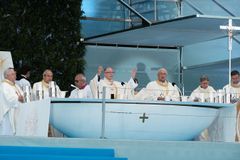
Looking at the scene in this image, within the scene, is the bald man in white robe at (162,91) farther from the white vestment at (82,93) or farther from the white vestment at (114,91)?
the white vestment at (82,93)

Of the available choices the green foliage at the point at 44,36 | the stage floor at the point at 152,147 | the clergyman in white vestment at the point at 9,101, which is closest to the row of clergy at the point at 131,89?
the clergyman in white vestment at the point at 9,101

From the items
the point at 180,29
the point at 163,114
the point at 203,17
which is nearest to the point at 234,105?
the point at 163,114

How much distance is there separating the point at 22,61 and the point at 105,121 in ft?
32.9

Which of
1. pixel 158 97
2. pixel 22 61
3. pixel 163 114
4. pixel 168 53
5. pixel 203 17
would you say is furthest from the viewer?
pixel 168 53

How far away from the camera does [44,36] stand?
2333 cm

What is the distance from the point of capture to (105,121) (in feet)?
43.0

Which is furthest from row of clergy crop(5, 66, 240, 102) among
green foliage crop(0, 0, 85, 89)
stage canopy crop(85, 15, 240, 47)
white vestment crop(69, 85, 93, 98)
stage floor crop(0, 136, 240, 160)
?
green foliage crop(0, 0, 85, 89)

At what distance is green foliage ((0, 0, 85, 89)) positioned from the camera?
22922 millimetres

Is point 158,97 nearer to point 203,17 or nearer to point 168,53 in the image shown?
point 203,17

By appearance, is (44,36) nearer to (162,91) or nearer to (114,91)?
(162,91)

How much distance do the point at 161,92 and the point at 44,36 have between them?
8.50 m

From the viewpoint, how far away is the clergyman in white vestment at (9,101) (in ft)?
52.4

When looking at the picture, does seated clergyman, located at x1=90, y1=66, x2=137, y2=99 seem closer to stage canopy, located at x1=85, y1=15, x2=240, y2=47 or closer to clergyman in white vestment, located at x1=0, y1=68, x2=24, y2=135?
clergyman in white vestment, located at x1=0, y1=68, x2=24, y2=135

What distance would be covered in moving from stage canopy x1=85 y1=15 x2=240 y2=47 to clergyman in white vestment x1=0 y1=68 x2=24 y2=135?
458 centimetres
